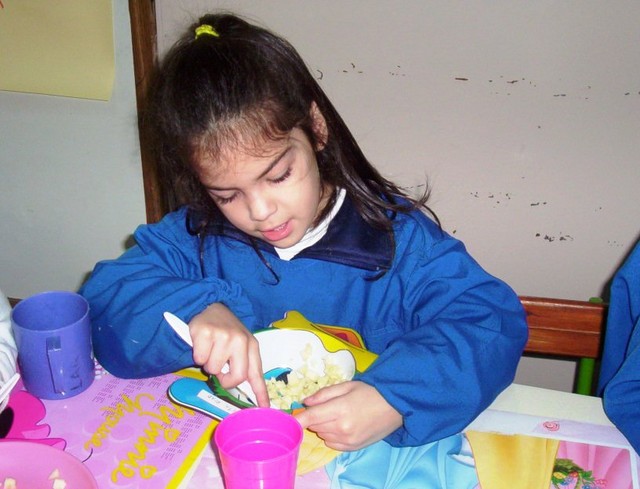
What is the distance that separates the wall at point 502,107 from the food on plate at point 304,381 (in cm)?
69

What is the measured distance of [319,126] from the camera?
0.90 m

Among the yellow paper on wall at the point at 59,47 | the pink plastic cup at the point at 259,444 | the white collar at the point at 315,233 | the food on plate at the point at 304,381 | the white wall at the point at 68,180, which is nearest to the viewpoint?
the pink plastic cup at the point at 259,444

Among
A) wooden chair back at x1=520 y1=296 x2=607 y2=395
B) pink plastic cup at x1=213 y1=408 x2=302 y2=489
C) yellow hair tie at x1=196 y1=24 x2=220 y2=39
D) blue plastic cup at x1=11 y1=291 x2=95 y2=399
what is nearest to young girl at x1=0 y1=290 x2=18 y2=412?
blue plastic cup at x1=11 y1=291 x2=95 y2=399

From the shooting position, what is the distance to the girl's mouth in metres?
0.87

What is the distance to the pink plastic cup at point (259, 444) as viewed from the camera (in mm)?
595

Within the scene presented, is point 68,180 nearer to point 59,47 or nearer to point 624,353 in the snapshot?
point 59,47

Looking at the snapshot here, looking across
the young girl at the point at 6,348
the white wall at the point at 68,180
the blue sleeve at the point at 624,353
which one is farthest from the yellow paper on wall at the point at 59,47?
the blue sleeve at the point at 624,353

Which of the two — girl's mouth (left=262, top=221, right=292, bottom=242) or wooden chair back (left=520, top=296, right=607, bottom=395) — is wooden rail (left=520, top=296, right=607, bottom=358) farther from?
girl's mouth (left=262, top=221, right=292, bottom=242)

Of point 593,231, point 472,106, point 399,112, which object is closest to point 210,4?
point 399,112

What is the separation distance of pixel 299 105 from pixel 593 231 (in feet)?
2.84

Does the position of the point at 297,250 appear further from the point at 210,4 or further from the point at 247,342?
the point at 210,4

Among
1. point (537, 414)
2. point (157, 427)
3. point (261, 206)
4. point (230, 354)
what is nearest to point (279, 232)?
Answer: point (261, 206)

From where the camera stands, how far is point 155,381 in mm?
854

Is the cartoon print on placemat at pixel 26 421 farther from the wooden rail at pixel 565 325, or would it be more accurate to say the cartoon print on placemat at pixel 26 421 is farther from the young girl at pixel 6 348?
the wooden rail at pixel 565 325
